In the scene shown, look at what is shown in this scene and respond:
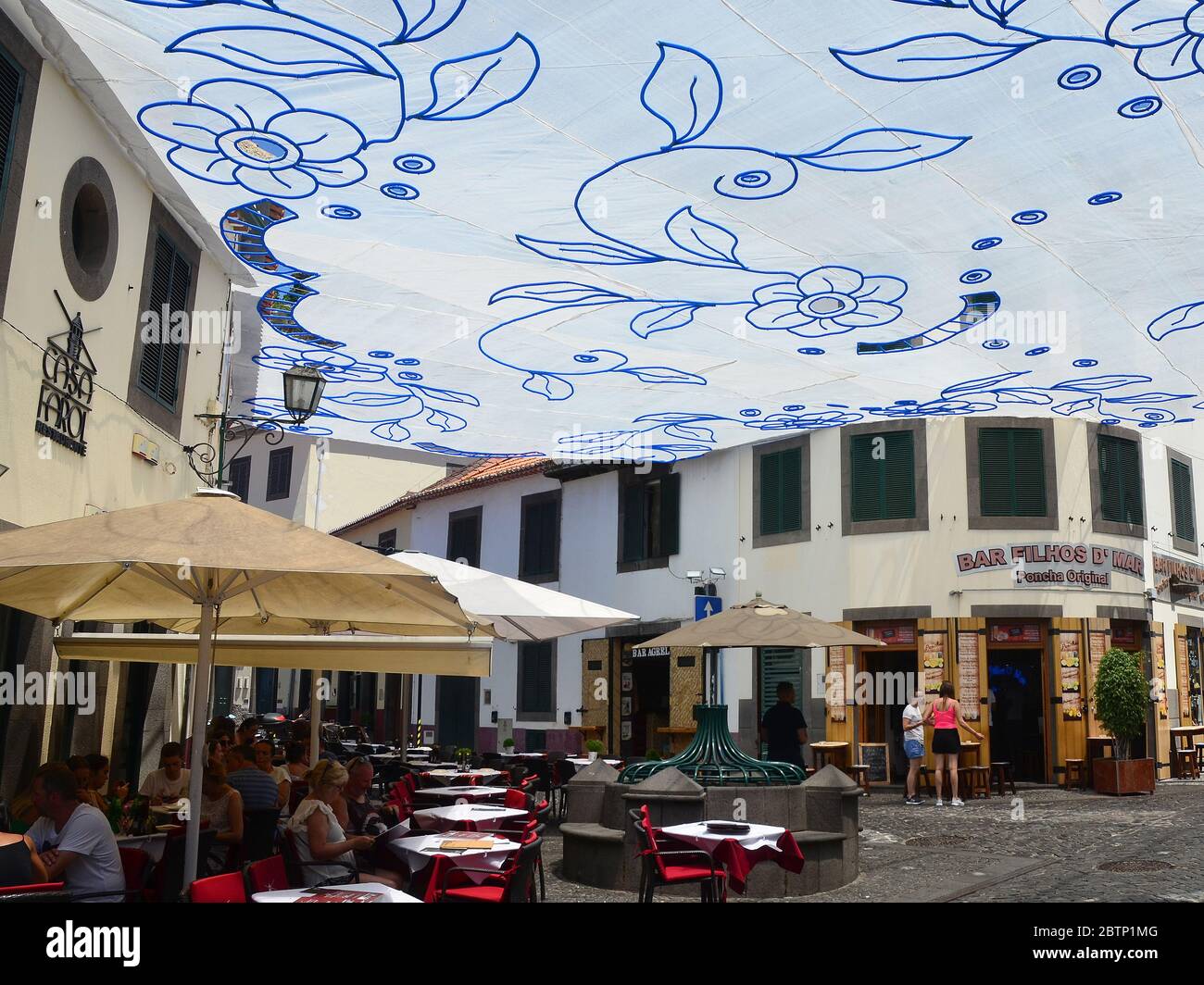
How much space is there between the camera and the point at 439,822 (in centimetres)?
845

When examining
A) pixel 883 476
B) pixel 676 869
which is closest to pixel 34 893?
pixel 676 869

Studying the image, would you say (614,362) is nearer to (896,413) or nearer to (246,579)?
(896,413)

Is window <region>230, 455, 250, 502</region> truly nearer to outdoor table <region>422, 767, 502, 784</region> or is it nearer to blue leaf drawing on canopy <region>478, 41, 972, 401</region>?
blue leaf drawing on canopy <region>478, 41, 972, 401</region>

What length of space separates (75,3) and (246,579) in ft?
12.1

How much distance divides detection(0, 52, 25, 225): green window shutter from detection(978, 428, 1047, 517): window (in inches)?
579

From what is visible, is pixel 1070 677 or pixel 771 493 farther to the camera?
pixel 771 493

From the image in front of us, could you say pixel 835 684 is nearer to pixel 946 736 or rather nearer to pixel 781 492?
pixel 946 736

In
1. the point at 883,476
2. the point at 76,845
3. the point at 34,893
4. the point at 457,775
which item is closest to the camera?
the point at 34,893

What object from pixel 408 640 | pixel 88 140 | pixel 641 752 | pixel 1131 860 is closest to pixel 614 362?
pixel 408 640

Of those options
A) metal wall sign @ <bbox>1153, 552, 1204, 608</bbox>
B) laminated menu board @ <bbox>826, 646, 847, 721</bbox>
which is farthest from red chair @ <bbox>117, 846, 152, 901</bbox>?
metal wall sign @ <bbox>1153, 552, 1204, 608</bbox>

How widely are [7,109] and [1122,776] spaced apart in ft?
51.2

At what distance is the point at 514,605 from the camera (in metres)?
11.4

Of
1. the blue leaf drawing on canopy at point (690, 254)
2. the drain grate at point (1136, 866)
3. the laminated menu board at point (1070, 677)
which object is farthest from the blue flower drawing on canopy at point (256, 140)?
the laminated menu board at point (1070, 677)

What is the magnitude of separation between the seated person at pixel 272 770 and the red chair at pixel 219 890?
291 cm
